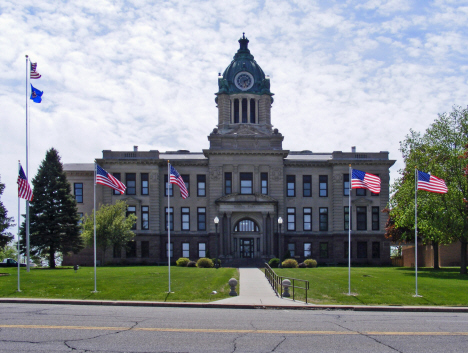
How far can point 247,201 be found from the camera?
6288 cm

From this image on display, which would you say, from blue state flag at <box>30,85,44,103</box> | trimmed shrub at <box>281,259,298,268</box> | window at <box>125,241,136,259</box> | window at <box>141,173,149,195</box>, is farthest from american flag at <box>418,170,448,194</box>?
window at <box>125,241,136,259</box>

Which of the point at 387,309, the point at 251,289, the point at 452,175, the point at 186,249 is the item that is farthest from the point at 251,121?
the point at 387,309

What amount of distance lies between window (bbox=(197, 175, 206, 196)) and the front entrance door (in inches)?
283

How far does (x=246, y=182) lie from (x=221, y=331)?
5051 cm

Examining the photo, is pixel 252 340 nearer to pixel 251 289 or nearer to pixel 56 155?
pixel 251 289

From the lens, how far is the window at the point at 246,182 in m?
64.6

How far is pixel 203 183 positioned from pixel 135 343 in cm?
5362

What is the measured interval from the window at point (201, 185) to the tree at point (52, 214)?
1701 cm

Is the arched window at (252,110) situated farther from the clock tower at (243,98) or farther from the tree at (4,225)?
the tree at (4,225)

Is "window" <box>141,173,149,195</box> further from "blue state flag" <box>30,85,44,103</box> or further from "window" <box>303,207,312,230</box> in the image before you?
"blue state flag" <box>30,85,44,103</box>

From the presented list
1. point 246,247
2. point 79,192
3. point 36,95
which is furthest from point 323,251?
point 36,95

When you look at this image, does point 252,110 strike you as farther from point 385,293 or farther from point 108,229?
point 385,293

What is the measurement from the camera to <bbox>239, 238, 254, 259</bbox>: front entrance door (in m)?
64.7

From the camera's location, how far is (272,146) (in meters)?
65.7
